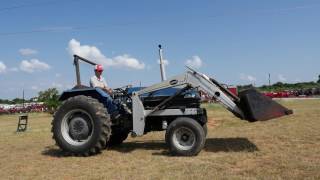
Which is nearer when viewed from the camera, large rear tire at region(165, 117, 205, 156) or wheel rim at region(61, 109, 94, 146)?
large rear tire at region(165, 117, 205, 156)

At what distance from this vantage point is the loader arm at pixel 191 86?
32.7 ft

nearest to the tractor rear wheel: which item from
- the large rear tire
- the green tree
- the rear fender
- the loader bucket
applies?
the rear fender

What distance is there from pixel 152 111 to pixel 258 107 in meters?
2.28

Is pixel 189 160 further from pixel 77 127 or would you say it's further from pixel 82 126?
pixel 77 127

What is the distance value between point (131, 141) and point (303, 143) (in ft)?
15.3

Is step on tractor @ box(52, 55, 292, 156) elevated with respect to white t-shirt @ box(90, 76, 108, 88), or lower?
lower

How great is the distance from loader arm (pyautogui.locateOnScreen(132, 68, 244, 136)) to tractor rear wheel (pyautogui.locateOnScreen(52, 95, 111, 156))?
2.09 ft

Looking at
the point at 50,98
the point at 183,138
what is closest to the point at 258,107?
the point at 183,138

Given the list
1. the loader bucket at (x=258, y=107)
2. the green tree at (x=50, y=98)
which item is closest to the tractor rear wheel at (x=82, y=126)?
the loader bucket at (x=258, y=107)

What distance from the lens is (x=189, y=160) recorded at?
29.8ft

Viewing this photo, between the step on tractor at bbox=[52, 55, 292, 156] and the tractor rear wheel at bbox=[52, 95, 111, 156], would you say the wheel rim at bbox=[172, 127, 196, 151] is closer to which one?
the step on tractor at bbox=[52, 55, 292, 156]

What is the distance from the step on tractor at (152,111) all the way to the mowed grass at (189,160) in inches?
14.6

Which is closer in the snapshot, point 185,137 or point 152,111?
point 185,137

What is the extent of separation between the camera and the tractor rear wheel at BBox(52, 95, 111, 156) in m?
10.2
